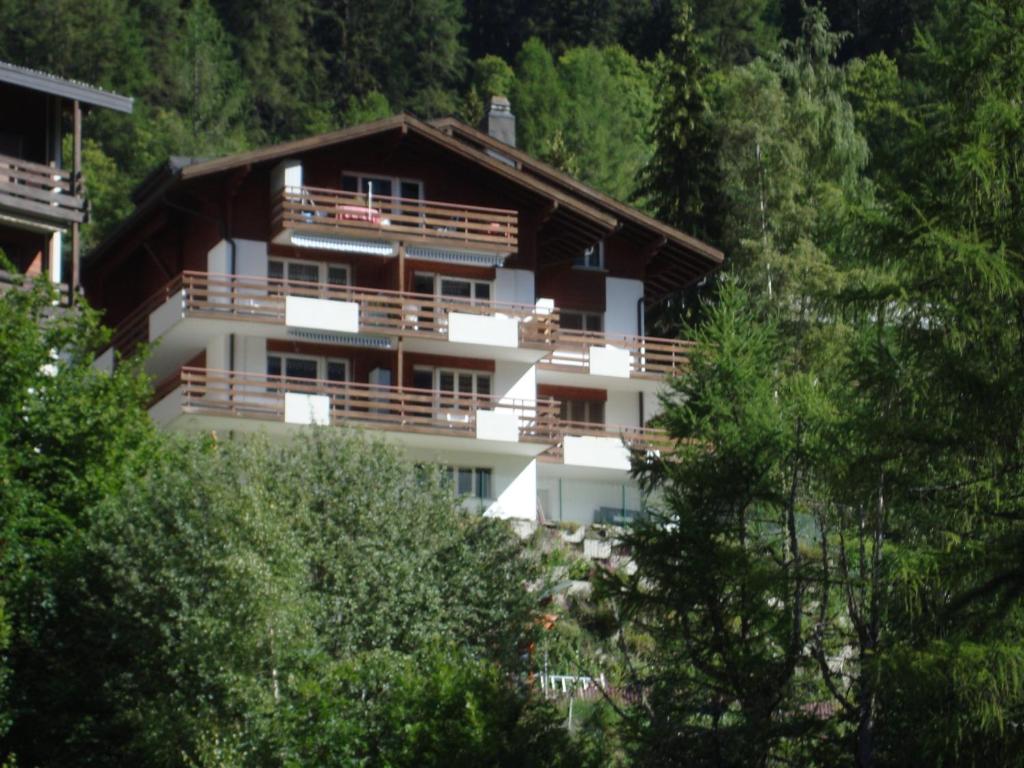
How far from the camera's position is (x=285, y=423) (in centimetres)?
4528

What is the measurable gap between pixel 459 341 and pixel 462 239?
8.48ft

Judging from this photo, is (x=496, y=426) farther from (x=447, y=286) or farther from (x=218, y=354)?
(x=218, y=354)

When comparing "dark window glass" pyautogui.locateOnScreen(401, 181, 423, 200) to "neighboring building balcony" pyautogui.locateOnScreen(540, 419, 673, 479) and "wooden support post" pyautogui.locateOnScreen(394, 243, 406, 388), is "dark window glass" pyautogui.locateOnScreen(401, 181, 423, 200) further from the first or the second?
"neighboring building balcony" pyautogui.locateOnScreen(540, 419, 673, 479)

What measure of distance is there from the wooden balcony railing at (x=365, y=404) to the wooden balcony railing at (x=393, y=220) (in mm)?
3451

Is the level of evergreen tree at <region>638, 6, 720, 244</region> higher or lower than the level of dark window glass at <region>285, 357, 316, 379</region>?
higher

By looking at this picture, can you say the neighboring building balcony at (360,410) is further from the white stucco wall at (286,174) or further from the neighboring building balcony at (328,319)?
the white stucco wall at (286,174)

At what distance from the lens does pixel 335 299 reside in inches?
1886

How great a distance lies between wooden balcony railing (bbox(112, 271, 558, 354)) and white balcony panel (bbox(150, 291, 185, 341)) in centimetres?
16

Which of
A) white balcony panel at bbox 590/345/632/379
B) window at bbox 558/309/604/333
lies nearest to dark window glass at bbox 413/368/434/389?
white balcony panel at bbox 590/345/632/379

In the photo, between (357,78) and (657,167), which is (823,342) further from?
(357,78)

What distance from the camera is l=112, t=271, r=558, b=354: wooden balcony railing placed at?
152ft

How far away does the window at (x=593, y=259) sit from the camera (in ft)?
174

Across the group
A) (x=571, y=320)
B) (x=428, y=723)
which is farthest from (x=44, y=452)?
(x=571, y=320)

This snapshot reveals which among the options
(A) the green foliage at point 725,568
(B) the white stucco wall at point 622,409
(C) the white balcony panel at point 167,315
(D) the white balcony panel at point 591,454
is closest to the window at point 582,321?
(B) the white stucco wall at point 622,409
